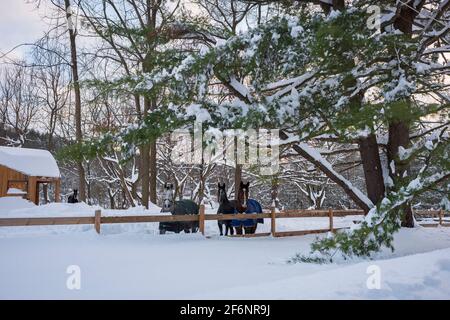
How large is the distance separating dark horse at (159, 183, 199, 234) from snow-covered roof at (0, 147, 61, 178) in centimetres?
1041

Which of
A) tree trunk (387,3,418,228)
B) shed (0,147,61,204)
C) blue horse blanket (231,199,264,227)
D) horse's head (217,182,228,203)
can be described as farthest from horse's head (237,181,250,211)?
shed (0,147,61,204)

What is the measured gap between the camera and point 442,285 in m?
4.51

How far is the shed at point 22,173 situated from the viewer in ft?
65.2

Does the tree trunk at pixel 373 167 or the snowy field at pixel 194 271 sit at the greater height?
the tree trunk at pixel 373 167

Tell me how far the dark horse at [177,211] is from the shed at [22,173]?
10283 millimetres

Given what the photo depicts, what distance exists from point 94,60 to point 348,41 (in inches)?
543

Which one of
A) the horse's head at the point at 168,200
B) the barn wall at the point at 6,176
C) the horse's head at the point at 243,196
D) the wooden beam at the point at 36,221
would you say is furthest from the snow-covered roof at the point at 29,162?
the wooden beam at the point at 36,221

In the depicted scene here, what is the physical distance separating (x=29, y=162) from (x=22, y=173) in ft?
3.37

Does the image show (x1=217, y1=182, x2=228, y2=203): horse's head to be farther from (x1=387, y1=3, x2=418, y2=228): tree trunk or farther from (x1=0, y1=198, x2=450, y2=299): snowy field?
(x1=387, y1=3, x2=418, y2=228): tree trunk

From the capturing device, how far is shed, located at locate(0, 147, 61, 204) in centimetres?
1988

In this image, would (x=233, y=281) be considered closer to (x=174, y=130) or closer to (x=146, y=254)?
(x=146, y=254)

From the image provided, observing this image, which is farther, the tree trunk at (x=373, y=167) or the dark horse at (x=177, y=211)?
the dark horse at (x=177, y=211)

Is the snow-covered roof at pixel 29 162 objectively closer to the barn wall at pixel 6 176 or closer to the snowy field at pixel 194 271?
the barn wall at pixel 6 176

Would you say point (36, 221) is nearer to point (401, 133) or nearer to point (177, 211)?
point (177, 211)
